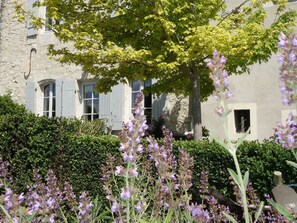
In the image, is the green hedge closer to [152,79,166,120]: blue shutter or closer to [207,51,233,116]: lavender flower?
[207,51,233,116]: lavender flower

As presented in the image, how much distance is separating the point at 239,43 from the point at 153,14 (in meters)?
1.59

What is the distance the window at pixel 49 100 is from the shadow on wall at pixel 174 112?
14.0 ft

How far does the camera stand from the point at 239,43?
625 centimetres

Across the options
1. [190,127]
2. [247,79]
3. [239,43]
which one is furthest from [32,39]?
[239,43]

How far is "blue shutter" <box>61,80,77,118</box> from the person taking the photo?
11.9 m

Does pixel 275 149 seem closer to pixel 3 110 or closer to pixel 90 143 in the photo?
pixel 90 143

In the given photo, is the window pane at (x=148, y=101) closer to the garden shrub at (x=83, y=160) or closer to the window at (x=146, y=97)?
the window at (x=146, y=97)

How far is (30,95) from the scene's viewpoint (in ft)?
42.2

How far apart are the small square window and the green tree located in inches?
83.4

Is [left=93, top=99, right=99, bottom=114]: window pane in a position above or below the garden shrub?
above

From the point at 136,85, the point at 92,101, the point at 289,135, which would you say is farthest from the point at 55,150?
the point at 92,101

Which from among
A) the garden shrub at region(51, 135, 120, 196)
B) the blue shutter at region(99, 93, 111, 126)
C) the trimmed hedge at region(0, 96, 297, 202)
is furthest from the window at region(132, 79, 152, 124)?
the garden shrub at region(51, 135, 120, 196)

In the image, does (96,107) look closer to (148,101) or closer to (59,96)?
(59,96)

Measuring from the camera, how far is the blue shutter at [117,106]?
35.4ft
